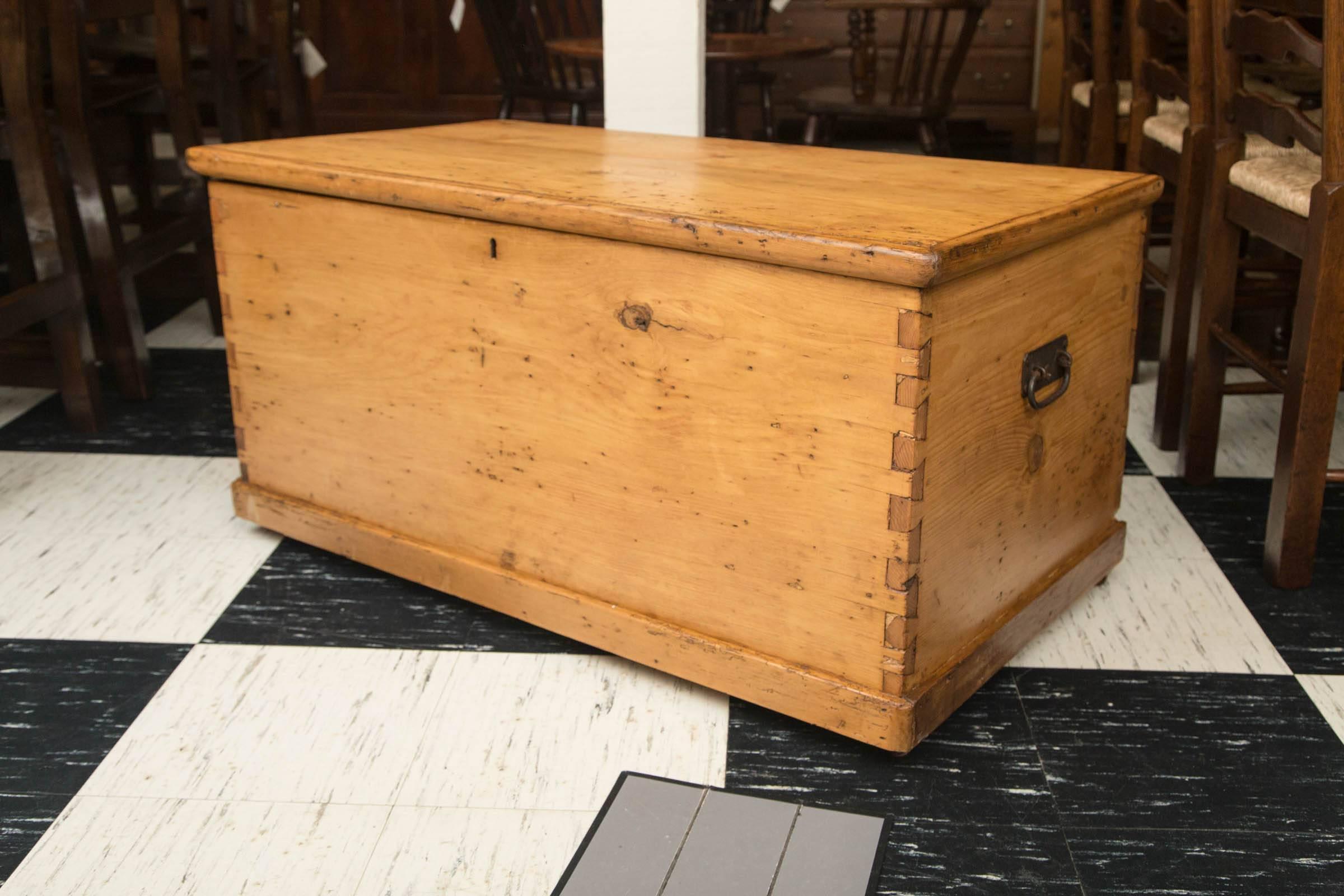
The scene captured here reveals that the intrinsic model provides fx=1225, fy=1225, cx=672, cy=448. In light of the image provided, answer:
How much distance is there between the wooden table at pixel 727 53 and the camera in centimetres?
315

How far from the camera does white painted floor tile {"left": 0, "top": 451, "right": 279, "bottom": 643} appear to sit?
142cm

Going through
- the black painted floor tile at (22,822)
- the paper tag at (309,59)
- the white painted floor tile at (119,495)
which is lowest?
the black painted floor tile at (22,822)

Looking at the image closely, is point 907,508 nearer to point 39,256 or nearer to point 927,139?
point 39,256

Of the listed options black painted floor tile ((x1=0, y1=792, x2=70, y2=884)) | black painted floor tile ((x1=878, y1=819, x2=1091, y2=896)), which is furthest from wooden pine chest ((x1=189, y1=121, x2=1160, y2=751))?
black painted floor tile ((x1=0, y1=792, x2=70, y2=884))

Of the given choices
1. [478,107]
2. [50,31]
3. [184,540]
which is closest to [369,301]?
[184,540]

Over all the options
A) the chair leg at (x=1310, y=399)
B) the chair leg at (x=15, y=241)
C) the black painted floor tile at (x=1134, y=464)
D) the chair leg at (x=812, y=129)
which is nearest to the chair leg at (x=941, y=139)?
the chair leg at (x=812, y=129)

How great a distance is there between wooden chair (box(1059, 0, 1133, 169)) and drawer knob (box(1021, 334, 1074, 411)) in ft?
3.84

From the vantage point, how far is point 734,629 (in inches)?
47.3

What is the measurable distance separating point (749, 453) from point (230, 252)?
2.52 ft

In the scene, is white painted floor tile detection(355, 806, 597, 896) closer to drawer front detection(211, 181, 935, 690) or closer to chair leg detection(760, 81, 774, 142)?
drawer front detection(211, 181, 935, 690)

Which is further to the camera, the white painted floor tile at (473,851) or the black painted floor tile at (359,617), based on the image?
the black painted floor tile at (359,617)

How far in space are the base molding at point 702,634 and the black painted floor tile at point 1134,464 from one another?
39 cm

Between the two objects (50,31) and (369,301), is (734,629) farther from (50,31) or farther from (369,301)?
(50,31)

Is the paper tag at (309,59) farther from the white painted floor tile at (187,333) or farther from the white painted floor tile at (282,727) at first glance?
the white painted floor tile at (282,727)
